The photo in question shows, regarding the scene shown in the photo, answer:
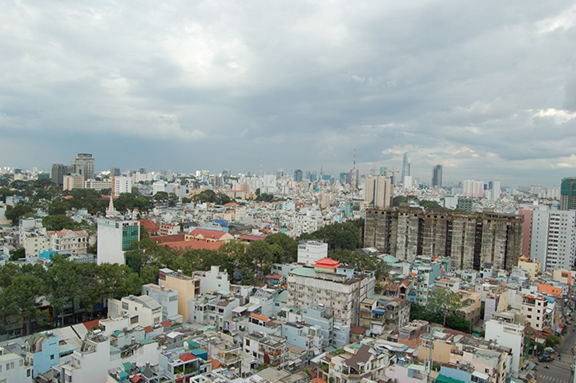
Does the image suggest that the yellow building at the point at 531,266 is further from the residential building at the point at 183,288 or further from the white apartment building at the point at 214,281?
the residential building at the point at 183,288

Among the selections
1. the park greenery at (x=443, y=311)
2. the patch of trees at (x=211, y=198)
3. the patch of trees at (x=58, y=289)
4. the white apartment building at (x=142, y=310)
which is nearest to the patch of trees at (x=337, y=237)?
the park greenery at (x=443, y=311)

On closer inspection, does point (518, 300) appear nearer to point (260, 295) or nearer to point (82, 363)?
point (260, 295)

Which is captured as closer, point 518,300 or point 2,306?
point 2,306

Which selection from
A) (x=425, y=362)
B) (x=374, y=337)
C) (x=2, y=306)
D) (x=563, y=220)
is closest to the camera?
(x=425, y=362)

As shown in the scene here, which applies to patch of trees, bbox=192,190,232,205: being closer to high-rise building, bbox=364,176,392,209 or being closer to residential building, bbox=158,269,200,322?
high-rise building, bbox=364,176,392,209

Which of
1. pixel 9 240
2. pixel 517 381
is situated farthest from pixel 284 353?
pixel 9 240

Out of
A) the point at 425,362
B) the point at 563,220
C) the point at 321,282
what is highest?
the point at 563,220

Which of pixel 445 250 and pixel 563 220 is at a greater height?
pixel 563 220
